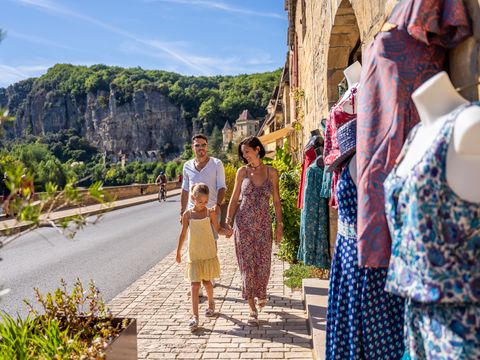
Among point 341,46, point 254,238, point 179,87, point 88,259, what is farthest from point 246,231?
point 179,87

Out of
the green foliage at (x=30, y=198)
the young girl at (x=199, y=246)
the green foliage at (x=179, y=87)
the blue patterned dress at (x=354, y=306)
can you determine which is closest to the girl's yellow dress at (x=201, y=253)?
the young girl at (x=199, y=246)

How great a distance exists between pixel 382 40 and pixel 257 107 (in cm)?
11720

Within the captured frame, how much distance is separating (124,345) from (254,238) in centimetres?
226

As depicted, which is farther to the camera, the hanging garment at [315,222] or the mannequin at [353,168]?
the hanging garment at [315,222]

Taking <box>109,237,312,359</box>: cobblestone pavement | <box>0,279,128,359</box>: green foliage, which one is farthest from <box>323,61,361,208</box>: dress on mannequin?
<box>109,237,312,359</box>: cobblestone pavement

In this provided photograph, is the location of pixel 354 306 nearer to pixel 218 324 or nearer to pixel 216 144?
pixel 218 324

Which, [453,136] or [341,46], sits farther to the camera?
[341,46]

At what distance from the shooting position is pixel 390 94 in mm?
1806

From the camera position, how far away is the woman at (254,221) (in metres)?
4.70

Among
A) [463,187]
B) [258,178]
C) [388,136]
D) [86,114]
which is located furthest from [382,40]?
[86,114]

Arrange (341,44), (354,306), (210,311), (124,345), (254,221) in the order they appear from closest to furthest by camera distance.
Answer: (354,306) < (124,345) < (254,221) < (210,311) < (341,44)

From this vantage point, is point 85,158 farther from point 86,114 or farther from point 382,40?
point 382,40

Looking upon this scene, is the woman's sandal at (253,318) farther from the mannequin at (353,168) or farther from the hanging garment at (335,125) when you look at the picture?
the mannequin at (353,168)

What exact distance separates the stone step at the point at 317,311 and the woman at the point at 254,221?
Answer: 0.52 m
